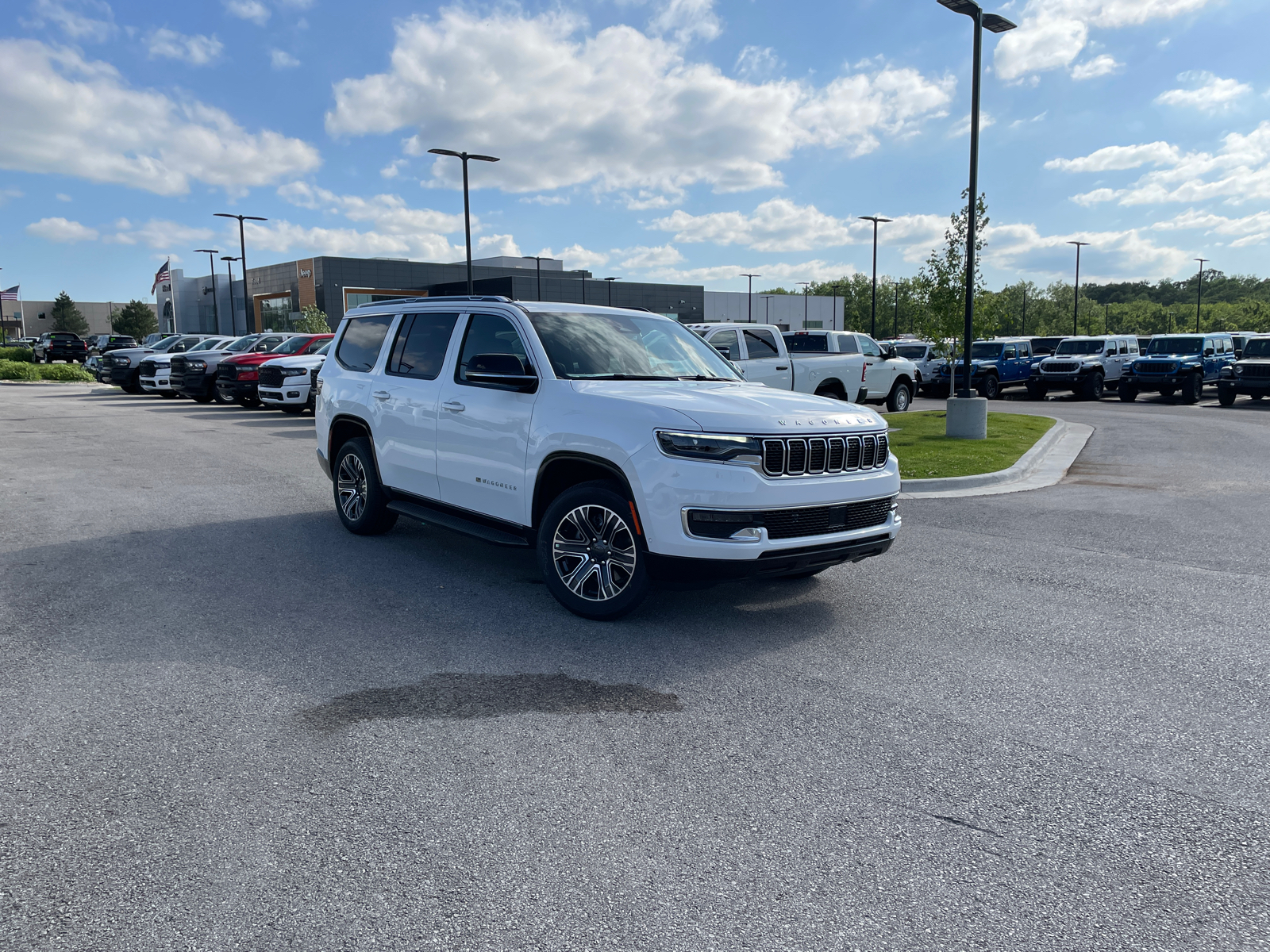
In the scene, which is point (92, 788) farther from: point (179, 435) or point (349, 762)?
point (179, 435)

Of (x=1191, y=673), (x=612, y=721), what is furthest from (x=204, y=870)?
(x=1191, y=673)

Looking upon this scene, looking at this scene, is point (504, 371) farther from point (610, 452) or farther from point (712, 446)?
point (712, 446)

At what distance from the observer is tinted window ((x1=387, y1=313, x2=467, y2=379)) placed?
712 centimetres

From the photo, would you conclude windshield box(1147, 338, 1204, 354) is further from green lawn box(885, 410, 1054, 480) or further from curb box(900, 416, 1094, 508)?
curb box(900, 416, 1094, 508)

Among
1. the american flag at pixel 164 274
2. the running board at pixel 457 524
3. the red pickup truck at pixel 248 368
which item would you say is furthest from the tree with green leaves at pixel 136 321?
the running board at pixel 457 524

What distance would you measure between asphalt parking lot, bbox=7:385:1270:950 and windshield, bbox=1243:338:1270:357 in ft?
78.7

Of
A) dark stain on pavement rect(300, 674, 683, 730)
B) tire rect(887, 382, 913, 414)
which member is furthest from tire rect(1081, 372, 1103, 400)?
dark stain on pavement rect(300, 674, 683, 730)

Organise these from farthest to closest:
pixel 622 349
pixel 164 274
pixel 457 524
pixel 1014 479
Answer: pixel 164 274
pixel 1014 479
pixel 457 524
pixel 622 349

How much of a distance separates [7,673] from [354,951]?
327cm

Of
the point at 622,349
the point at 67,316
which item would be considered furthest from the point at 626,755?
the point at 67,316

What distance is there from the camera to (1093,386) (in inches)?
1241

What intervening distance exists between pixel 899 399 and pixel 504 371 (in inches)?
712

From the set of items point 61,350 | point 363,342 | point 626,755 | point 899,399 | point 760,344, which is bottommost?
point 626,755

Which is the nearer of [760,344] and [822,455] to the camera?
[822,455]
